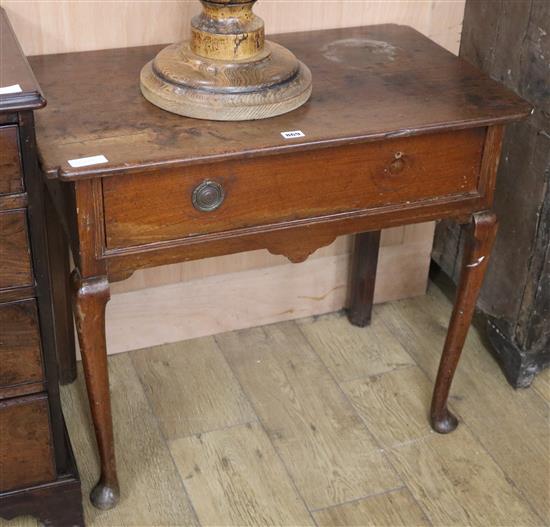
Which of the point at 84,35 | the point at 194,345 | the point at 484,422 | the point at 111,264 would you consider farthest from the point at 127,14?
the point at 484,422

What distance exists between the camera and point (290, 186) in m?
1.53

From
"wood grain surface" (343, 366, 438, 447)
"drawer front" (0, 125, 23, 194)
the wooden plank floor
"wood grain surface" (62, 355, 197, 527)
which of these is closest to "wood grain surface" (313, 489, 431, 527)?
the wooden plank floor

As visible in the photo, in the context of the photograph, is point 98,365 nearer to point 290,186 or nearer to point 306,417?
point 290,186

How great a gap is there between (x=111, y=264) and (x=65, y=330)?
23.1 inches

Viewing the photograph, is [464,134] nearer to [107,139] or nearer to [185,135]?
[185,135]

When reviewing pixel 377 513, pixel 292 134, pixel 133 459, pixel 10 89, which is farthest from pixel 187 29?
pixel 377 513

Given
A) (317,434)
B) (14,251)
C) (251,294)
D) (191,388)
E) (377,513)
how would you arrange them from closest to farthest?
(14,251) → (377,513) → (317,434) → (191,388) → (251,294)

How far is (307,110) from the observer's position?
5.16 ft

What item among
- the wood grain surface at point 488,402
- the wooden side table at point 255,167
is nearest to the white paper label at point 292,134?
the wooden side table at point 255,167

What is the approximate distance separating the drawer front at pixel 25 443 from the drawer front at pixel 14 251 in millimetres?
239

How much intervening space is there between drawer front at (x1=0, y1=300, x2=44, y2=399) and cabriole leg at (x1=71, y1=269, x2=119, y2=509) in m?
0.07

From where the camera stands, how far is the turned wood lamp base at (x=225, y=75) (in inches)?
59.3

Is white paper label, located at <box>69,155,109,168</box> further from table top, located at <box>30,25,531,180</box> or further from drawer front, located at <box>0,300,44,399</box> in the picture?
drawer front, located at <box>0,300,44,399</box>

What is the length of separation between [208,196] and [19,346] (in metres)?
0.39
